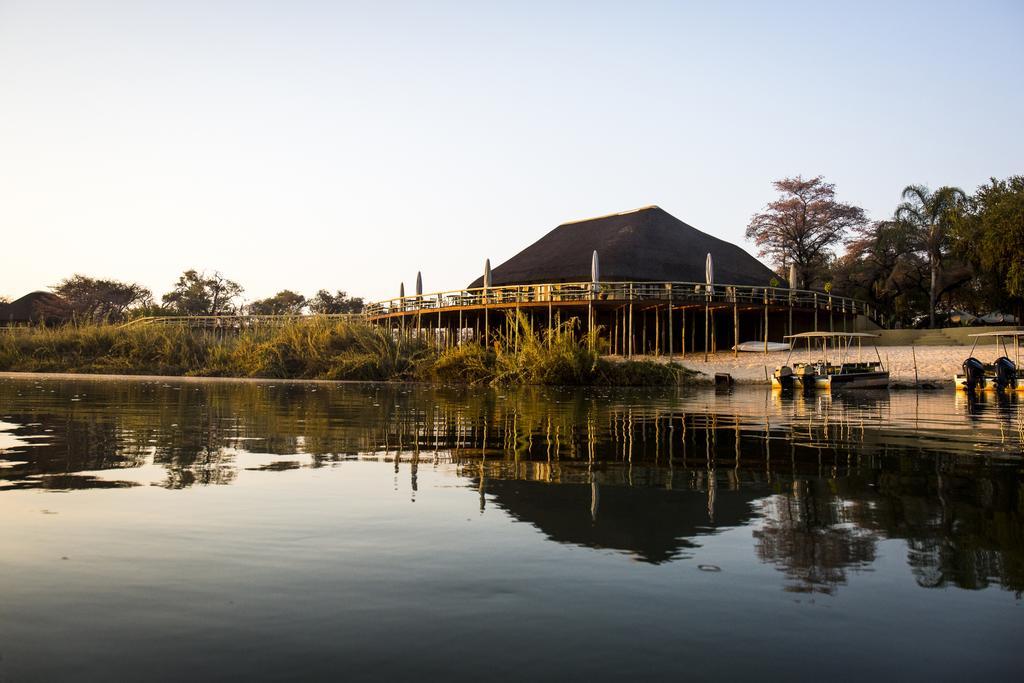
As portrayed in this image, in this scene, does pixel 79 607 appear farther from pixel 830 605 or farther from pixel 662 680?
pixel 830 605

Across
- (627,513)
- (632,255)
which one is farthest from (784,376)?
(627,513)

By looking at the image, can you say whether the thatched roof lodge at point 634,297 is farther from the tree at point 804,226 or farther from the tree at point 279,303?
the tree at point 279,303

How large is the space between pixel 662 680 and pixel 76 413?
1156cm

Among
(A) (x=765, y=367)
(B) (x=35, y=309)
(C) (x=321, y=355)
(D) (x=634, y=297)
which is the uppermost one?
(B) (x=35, y=309)

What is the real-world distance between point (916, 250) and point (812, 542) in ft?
168

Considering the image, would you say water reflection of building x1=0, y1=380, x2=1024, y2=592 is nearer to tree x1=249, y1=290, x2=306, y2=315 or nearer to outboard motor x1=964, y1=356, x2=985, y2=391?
outboard motor x1=964, y1=356, x2=985, y2=391

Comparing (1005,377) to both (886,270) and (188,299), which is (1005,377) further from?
(188,299)

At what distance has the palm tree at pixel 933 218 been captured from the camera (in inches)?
1781

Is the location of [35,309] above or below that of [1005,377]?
above

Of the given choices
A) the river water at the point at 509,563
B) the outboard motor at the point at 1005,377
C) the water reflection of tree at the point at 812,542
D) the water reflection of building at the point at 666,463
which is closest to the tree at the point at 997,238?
the outboard motor at the point at 1005,377

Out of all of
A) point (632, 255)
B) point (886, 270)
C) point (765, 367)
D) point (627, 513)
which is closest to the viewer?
point (627, 513)

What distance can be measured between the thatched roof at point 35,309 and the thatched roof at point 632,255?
37710mm

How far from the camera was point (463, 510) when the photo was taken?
453 centimetres

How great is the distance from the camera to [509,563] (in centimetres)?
336
